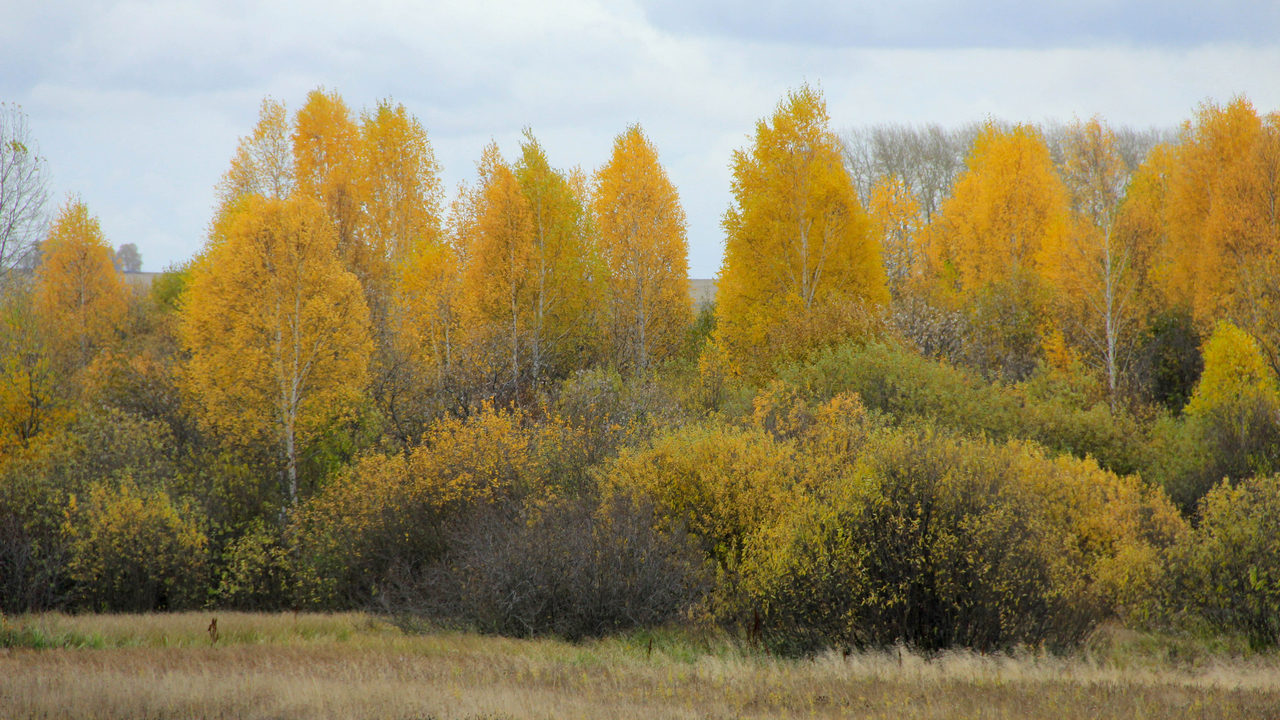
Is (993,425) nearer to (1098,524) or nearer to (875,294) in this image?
(1098,524)

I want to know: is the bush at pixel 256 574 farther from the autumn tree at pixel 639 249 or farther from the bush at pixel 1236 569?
Answer: the bush at pixel 1236 569

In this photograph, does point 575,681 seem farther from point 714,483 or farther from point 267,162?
point 267,162

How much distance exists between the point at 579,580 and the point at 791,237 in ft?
55.1

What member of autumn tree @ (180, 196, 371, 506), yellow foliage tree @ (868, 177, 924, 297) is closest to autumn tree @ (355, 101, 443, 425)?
autumn tree @ (180, 196, 371, 506)

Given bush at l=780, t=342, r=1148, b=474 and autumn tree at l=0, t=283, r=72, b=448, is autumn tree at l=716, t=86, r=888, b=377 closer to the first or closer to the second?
bush at l=780, t=342, r=1148, b=474

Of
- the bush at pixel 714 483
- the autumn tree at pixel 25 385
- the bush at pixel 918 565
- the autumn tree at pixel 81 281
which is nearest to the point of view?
the bush at pixel 918 565

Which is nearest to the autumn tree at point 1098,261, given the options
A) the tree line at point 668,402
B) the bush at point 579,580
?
the tree line at point 668,402

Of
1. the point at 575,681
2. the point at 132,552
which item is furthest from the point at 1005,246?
the point at 132,552

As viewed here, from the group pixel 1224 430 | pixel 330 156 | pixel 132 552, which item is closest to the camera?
pixel 132 552

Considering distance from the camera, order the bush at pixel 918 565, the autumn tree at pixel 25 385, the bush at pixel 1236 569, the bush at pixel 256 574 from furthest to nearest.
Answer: the autumn tree at pixel 25 385 < the bush at pixel 256 574 < the bush at pixel 1236 569 < the bush at pixel 918 565

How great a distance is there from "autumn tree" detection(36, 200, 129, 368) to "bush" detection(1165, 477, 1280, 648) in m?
40.0

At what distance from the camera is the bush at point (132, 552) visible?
20.0m

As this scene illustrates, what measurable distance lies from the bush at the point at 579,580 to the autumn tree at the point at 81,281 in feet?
101

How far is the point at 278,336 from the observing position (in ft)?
78.7
